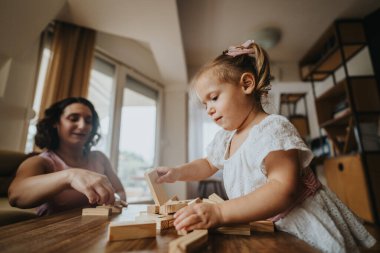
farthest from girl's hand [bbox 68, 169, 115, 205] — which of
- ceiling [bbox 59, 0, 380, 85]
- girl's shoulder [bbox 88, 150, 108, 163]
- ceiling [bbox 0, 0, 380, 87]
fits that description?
ceiling [bbox 59, 0, 380, 85]

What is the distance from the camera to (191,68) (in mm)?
4371

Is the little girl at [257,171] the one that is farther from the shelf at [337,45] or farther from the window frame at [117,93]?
the shelf at [337,45]

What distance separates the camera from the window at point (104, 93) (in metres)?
2.76

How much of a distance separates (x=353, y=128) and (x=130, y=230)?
2888mm

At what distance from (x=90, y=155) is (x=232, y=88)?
3.82 feet

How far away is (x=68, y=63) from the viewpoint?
222cm

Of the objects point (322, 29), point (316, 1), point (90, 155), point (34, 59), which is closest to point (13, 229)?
point (90, 155)

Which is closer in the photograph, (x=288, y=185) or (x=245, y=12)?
(x=288, y=185)

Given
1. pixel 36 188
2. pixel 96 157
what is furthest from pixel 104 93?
pixel 36 188

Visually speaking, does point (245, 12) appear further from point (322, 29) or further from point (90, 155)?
point (90, 155)

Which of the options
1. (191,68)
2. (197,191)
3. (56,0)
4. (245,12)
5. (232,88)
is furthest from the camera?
(191,68)

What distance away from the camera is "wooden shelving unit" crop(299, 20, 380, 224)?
2.20 m

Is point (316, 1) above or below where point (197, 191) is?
above

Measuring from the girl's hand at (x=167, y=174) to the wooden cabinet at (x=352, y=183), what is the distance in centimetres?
234
